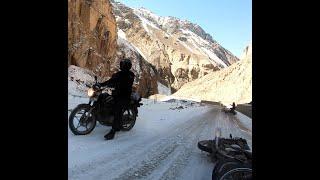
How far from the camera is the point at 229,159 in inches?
172

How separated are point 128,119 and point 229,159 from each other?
4.40m

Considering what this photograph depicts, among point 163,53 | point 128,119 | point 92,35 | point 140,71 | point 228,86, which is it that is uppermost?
point 163,53

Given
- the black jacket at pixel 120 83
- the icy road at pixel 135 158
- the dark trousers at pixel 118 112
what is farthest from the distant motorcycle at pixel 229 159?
the black jacket at pixel 120 83

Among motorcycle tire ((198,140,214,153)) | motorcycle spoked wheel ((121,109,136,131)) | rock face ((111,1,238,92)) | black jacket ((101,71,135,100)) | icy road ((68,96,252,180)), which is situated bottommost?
icy road ((68,96,252,180))

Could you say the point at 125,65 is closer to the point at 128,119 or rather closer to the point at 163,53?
the point at 128,119

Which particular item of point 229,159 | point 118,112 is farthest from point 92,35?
point 229,159

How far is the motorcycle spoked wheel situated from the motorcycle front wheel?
3.48 feet

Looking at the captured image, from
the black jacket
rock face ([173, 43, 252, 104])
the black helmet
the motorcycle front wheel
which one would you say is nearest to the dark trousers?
the black jacket

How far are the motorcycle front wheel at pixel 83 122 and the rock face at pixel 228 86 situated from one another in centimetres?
6594

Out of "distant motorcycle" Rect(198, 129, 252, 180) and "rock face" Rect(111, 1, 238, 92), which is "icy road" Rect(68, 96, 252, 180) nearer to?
"distant motorcycle" Rect(198, 129, 252, 180)

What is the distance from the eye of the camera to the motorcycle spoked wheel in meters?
8.39
